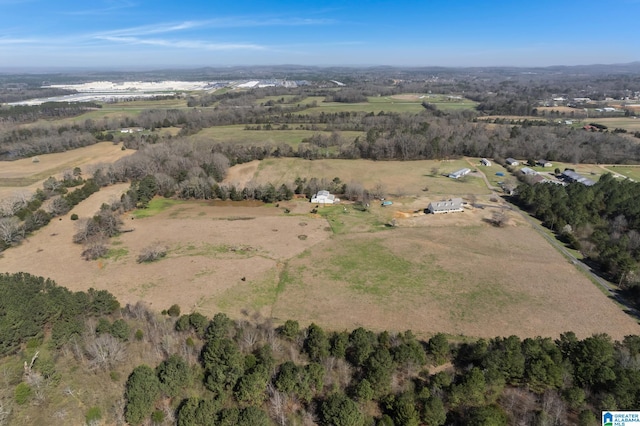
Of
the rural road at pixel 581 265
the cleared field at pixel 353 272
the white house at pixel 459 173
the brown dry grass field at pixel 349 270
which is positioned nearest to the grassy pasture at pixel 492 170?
the white house at pixel 459 173

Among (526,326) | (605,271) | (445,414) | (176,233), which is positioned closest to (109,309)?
(176,233)

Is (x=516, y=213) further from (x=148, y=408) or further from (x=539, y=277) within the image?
(x=148, y=408)

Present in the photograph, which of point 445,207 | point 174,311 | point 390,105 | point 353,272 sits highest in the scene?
point 390,105

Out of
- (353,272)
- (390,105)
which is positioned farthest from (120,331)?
(390,105)

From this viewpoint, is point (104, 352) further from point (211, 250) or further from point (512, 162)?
point (512, 162)

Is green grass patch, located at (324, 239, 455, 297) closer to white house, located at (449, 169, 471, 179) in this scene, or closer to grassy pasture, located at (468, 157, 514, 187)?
white house, located at (449, 169, 471, 179)
